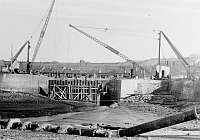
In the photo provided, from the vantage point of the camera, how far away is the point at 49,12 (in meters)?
70.5

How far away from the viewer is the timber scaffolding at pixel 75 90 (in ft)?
186

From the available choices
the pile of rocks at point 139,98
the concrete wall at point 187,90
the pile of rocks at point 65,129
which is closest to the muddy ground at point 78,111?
the pile of rocks at point 139,98

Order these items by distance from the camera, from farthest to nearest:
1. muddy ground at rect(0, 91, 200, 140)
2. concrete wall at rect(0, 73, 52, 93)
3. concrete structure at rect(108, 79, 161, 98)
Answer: concrete wall at rect(0, 73, 52, 93) < concrete structure at rect(108, 79, 161, 98) < muddy ground at rect(0, 91, 200, 140)

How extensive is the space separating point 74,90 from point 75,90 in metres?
0.17

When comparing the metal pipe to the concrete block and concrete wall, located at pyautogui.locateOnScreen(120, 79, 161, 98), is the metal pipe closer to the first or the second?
the concrete block

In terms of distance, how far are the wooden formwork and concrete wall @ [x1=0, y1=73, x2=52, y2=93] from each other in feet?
6.42

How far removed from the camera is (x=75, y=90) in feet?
188

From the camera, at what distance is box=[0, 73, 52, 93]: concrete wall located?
55.3 metres

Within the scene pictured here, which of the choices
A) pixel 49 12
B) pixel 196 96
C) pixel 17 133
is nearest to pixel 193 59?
pixel 49 12

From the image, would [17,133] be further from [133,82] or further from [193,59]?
[193,59]

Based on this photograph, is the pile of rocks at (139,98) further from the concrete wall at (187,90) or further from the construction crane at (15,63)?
the construction crane at (15,63)

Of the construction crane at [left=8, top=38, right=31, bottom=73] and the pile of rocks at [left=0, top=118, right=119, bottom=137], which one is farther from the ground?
the construction crane at [left=8, top=38, right=31, bottom=73]

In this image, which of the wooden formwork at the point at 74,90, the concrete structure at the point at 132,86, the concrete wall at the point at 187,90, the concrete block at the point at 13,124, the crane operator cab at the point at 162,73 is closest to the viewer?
the concrete block at the point at 13,124

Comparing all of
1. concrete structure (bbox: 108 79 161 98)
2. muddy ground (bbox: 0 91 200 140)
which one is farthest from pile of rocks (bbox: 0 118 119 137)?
concrete structure (bbox: 108 79 161 98)
